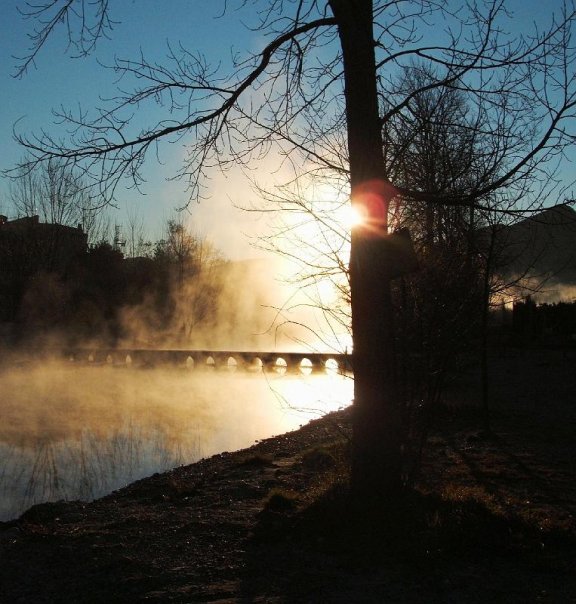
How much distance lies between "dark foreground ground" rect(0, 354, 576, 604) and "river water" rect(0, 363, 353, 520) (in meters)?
1.65

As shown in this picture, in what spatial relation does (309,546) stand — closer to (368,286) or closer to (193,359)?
(368,286)

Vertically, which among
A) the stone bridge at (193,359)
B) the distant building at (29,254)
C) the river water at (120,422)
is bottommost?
the river water at (120,422)

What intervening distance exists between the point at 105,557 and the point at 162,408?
15072 millimetres

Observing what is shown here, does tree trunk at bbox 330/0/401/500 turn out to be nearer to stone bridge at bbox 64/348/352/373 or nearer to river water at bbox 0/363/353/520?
river water at bbox 0/363/353/520

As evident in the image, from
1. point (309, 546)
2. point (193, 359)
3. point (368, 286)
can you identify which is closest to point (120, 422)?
point (368, 286)

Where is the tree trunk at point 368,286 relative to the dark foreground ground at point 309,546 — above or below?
above

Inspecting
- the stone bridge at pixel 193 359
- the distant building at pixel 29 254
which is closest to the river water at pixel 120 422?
the stone bridge at pixel 193 359

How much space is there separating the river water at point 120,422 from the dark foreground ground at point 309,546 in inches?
64.9

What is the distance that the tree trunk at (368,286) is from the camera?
564 cm

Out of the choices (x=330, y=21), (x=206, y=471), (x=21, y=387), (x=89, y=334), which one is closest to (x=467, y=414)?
(x=206, y=471)

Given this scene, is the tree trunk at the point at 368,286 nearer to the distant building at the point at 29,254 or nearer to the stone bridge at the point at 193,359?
the stone bridge at the point at 193,359

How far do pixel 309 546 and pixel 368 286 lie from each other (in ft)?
6.93

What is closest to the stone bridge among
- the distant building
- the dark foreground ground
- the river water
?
the river water

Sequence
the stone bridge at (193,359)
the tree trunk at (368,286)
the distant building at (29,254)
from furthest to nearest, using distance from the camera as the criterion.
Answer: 1. the distant building at (29,254)
2. the stone bridge at (193,359)
3. the tree trunk at (368,286)
